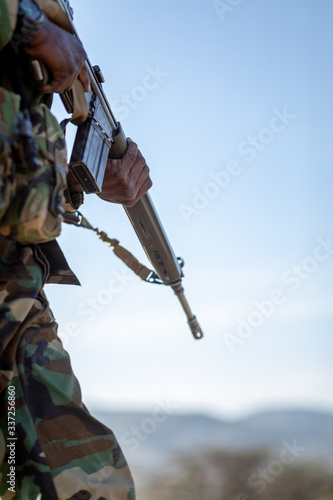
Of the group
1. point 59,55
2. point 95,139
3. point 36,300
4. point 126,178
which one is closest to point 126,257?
point 126,178

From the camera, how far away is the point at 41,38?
1818 millimetres

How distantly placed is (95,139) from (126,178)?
0.33m

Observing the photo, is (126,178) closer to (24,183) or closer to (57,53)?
(57,53)

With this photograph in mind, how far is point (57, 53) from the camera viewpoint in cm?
186

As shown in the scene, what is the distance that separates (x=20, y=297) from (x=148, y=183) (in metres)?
1.30

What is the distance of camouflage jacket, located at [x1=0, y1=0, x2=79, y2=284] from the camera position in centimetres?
166

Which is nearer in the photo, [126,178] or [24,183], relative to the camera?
[24,183]

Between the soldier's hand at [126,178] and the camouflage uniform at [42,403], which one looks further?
the soldier's hand at [126,178]

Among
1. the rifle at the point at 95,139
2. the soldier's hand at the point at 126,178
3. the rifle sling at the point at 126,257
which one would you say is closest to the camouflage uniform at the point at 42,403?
the rifle at the point at 95,139

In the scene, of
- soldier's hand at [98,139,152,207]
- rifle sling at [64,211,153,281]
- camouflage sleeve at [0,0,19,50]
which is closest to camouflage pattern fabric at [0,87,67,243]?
camouflage sleeve at [0,0,19,50]

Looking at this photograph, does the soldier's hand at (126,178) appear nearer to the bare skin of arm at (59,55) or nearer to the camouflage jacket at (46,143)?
the bare skin of arm at (59,55)

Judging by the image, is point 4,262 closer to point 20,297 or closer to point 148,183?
point 20,297

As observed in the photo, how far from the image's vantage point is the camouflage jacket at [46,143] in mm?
1659

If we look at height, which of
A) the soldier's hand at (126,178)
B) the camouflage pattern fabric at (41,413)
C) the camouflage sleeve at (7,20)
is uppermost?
the camouflage sleeve at (7,20)
